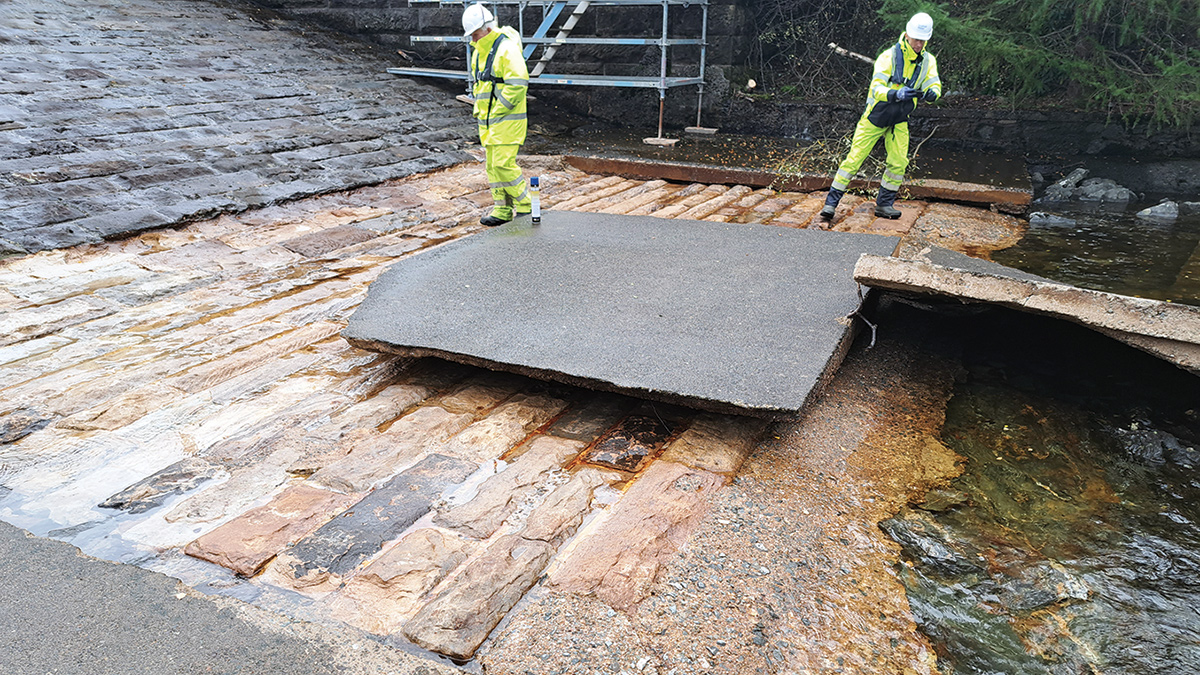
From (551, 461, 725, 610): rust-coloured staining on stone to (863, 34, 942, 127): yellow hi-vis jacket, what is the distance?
4.62 meters

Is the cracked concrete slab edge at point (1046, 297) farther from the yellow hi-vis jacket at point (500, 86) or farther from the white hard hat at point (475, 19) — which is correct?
the white hard hat at point (475, 19)

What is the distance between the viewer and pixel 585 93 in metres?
11.6

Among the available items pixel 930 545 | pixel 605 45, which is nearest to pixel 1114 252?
pixel 930 545

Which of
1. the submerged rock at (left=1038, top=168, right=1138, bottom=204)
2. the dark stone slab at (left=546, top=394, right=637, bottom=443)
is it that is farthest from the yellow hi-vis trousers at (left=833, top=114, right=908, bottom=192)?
the dark stone slab at (left=546, top=394, right=637, bottom=443)

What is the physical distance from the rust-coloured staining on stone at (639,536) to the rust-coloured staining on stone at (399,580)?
395 millimetres

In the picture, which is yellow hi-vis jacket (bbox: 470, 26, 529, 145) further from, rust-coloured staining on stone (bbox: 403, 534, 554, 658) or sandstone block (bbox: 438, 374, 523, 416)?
rust-coloured staining on stone (bbox: 403, 534, 554, 658)

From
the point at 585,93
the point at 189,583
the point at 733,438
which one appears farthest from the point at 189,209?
the point at 585,93

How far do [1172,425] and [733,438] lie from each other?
229cm

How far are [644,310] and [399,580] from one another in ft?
6.99

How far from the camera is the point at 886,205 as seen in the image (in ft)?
22.8

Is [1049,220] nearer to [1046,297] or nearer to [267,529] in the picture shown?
[1046,297]

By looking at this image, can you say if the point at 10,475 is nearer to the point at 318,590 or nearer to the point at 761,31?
the point at 318,590

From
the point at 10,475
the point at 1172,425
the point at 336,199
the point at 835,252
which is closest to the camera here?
the point at 10,475

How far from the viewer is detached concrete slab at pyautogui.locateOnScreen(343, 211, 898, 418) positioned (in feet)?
11.2
